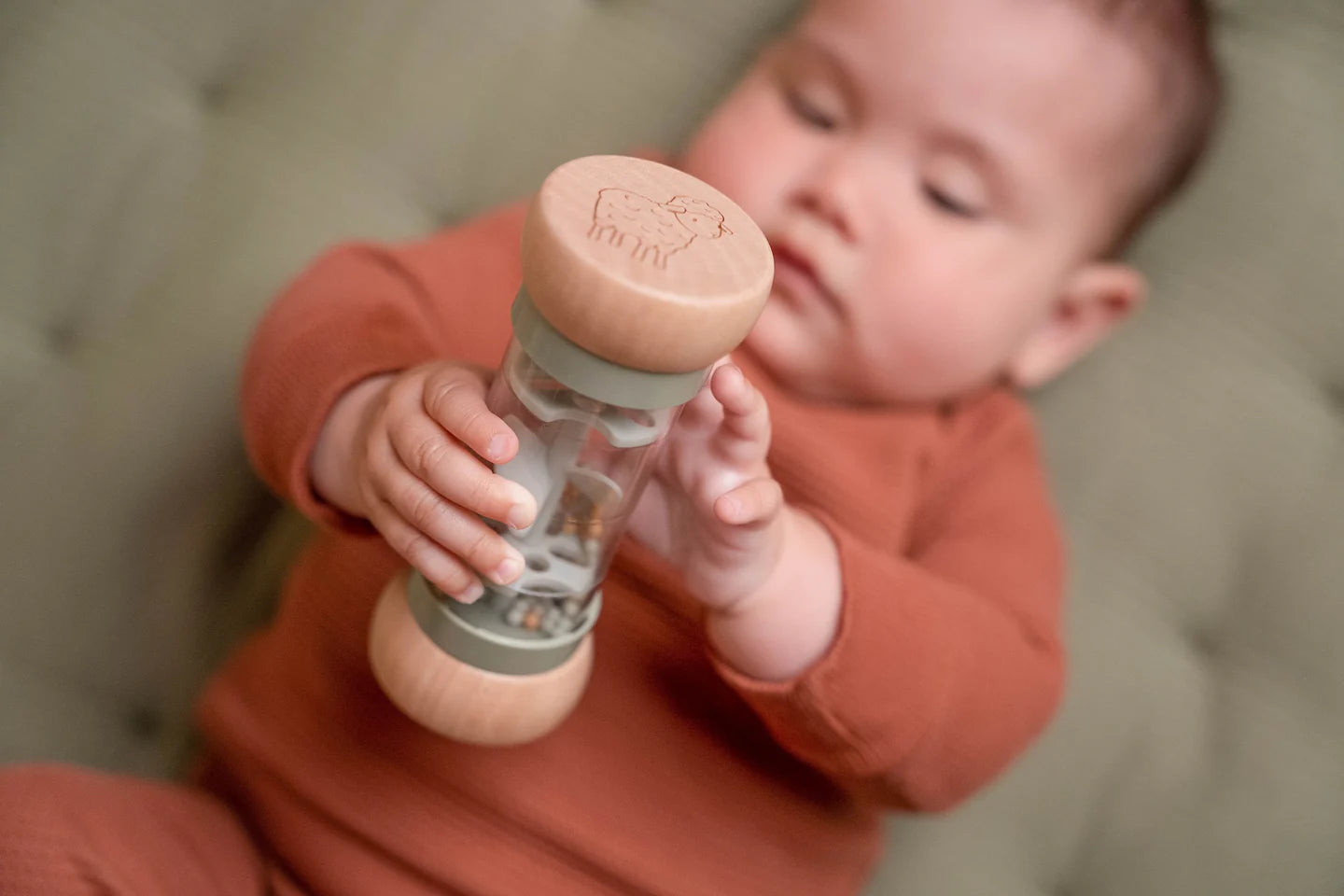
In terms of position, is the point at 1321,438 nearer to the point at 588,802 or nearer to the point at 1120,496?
the point at 1120,496

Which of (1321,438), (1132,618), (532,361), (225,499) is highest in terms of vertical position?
(532,361)

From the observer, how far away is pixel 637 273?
A: 351mm

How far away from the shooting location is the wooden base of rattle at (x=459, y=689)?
0.48 meters

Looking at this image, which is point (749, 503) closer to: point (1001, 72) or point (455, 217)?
point (1001, 72)

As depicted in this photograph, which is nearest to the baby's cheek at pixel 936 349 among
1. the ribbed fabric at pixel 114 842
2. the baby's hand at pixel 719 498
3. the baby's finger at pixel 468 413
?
the baby's hand at pixel 719 498

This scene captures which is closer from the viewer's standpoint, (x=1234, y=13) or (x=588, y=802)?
(x=588, y=802)

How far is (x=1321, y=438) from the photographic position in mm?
862

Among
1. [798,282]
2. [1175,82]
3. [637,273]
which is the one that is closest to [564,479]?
[637,273]

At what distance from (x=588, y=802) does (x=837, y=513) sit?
0.79ft

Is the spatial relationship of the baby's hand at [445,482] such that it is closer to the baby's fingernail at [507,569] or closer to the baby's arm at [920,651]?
the baby's fingernail at [507,569]

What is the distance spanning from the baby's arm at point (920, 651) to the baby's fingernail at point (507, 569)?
0.14 meters

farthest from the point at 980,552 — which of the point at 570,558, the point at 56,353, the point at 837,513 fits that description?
the point at 56,353

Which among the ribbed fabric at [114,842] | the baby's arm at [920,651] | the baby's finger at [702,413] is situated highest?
the baby's finger at [702,413]

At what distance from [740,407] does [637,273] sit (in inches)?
4.9
